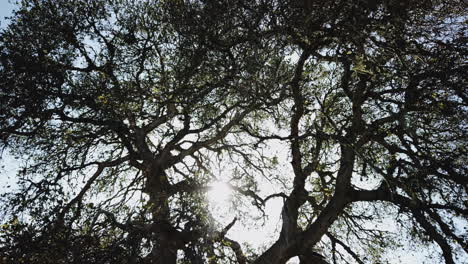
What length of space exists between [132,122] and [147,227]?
2.78 m

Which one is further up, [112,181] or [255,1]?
[255,1]

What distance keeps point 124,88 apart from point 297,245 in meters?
5.61

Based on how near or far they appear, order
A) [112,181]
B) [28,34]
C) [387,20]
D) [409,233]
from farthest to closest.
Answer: [112,181], [409,233], [28,34], [387,20]

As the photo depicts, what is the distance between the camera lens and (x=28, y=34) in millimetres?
7980

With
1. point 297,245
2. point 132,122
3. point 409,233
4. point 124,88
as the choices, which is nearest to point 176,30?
point 124,88

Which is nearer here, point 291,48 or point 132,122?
point 291,48

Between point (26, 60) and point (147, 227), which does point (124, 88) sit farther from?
point (147, 227)

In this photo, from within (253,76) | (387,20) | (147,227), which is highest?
(387,20)

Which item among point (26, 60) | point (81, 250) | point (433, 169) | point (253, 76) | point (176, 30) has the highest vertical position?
point (176, 30)

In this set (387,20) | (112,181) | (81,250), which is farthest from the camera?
(112,181)

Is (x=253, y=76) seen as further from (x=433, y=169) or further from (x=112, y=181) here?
(x=112, y=181)

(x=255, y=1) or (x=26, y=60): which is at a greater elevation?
(x=255, y=1)

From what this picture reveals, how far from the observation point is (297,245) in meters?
7.67

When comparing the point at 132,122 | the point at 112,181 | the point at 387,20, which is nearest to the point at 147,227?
the point at 132,122
